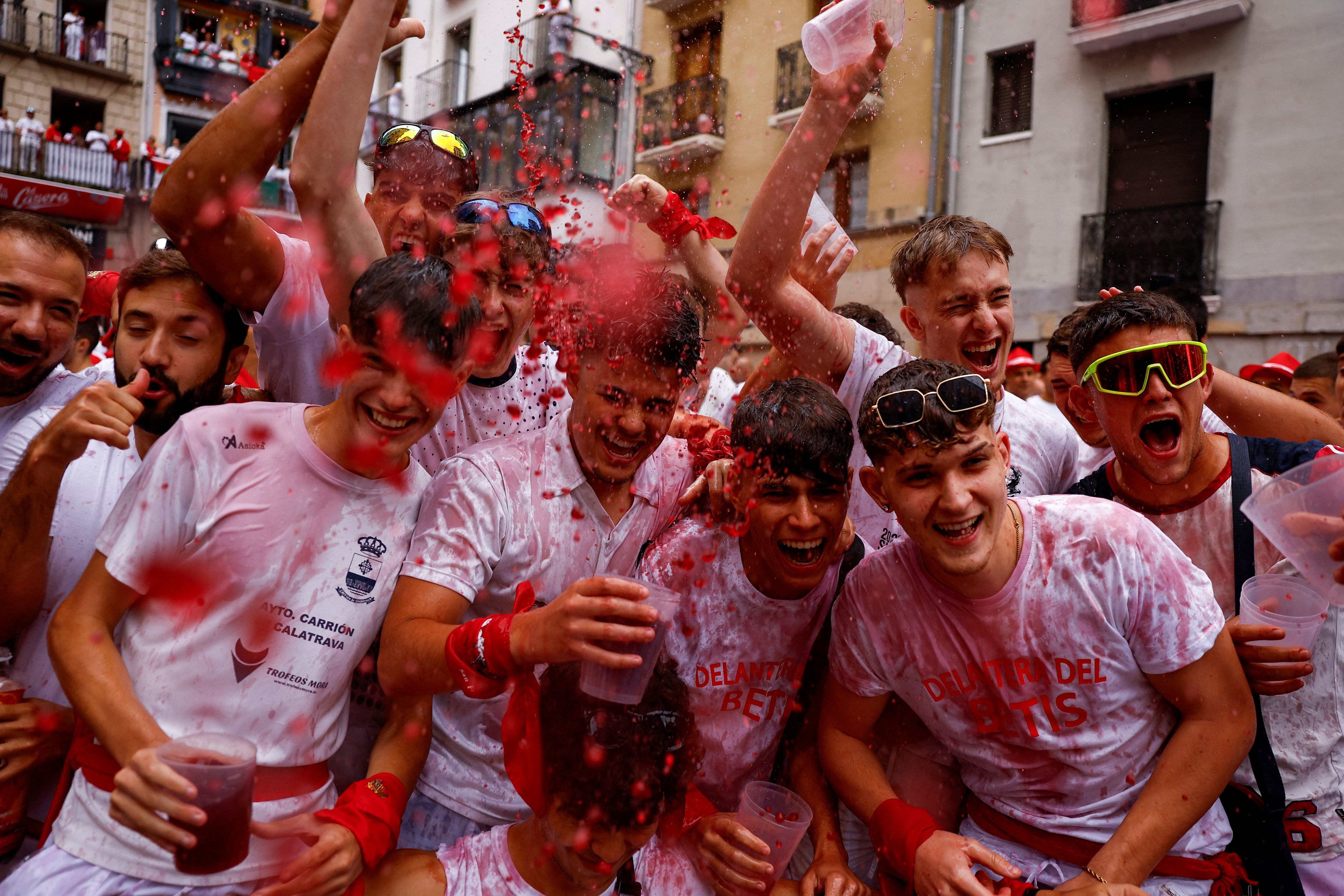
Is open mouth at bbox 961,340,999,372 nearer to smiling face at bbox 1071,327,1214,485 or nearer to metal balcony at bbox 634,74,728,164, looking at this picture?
smiling face at bbox 1071,327,1214,485

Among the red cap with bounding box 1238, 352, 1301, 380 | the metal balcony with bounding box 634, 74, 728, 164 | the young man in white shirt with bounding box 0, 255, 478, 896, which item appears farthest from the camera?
the metal balcony with bounding box 634, 74, 728, 164

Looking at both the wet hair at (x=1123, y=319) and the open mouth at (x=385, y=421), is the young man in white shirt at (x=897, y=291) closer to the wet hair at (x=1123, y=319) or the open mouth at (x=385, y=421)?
the wet hair at (x=1123, y=319)

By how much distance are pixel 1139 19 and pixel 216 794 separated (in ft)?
48.1

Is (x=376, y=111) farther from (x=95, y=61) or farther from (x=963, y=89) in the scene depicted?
(x=95, y=61)

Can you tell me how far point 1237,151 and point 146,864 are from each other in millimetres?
14022

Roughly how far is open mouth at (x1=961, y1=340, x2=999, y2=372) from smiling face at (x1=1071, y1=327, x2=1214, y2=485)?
40cm

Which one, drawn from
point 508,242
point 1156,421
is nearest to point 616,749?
point 508,242

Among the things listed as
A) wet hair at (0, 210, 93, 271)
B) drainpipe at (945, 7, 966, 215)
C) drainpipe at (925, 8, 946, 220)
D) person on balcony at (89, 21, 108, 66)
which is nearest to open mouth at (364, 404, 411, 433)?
wet hair at (0, 210, 93, 271)

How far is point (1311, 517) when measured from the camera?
99.6 inches

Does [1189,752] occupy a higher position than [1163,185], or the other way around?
[1163,185]

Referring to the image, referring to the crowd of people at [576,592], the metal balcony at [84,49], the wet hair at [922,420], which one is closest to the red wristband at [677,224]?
the crowd of people at [576,592]

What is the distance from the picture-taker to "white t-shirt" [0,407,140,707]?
8.99ft

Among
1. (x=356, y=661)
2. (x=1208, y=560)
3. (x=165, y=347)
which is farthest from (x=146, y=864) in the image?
(x=1208, y=560)

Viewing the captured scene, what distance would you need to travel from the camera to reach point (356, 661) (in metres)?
2.55
